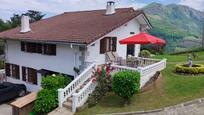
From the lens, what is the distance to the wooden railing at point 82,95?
47.5 feet

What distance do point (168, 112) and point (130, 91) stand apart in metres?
2.27

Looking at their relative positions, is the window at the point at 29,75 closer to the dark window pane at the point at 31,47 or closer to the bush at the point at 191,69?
the dark window pane at the point at 31,47

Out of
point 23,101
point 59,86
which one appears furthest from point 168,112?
point 23,101

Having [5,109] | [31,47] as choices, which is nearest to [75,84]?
[5,109]

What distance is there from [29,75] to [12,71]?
3.33 metres

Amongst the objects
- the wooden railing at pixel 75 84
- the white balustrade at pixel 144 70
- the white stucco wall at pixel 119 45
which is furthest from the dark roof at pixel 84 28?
the white balustrade at pixel 144 70

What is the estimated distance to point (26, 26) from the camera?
24047 millimetres

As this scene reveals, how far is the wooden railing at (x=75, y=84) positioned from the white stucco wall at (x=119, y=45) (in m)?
1.07

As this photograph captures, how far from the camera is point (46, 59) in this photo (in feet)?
67.8

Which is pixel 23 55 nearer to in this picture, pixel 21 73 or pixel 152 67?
pixel 21 73

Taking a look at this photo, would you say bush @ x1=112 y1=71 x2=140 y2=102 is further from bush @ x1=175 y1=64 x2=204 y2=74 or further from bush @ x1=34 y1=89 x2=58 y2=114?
bush @ x1=175 y1=64 x2=204 y2=74

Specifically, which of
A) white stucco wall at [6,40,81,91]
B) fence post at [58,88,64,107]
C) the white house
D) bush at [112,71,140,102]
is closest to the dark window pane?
the white house

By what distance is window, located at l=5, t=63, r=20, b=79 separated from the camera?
24359 mm

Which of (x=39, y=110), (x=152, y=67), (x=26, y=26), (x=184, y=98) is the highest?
(x=26, y=26)
